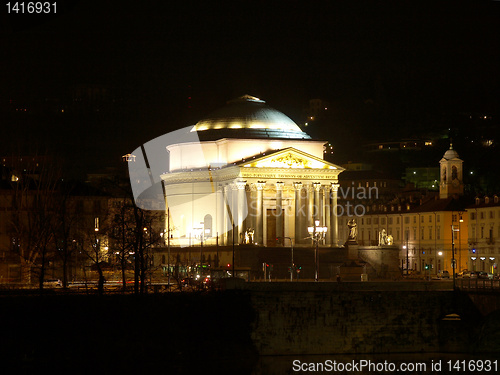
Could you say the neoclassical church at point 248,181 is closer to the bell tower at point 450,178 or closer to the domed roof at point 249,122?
the domed roof at point 249,122

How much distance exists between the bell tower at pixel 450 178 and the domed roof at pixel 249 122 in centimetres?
2179

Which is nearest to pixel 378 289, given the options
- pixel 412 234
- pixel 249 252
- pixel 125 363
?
pixel 125 363

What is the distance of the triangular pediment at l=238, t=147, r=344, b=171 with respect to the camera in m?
107

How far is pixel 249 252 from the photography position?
94812mm

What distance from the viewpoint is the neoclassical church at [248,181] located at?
108 m

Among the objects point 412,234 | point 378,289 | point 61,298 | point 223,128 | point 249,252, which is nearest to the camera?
point 61,298

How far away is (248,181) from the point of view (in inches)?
4227

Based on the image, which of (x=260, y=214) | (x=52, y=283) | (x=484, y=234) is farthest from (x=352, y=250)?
(x=52, y=283)

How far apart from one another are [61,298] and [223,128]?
58602mm

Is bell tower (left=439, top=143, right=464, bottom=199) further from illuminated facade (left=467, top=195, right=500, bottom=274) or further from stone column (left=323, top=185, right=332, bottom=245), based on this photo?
stone column (left=323, top=185, right=332, bottom=245)

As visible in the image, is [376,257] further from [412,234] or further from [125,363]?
[125,363]

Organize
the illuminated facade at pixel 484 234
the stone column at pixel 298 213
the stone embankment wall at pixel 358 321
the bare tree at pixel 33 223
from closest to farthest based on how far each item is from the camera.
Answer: the stone embankment wall at pixel 358 321 → the bare tree at pixel 33 223 → the stone column at pixel 298 213 → the illuminated facade at pixel 484 234

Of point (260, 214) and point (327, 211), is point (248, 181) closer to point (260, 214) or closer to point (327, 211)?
point (260, 214)

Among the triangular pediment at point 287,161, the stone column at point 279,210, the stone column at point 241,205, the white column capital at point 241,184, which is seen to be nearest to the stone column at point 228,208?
the stone column at point 241,205
